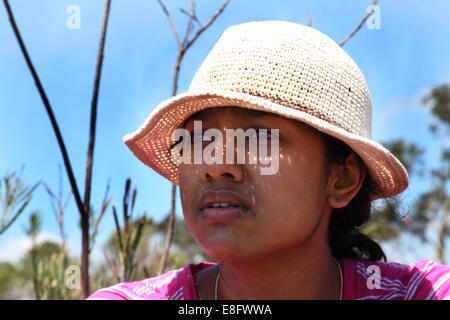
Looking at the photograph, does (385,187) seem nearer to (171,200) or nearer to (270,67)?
(270,67)

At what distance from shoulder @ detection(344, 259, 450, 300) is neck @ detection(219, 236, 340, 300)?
4.3 inches

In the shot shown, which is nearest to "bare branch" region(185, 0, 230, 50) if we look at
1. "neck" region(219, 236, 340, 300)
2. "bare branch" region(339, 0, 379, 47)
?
"bare branch" region(339, 0, 379, 47)

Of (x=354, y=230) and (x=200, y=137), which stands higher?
(x=200, y=137)

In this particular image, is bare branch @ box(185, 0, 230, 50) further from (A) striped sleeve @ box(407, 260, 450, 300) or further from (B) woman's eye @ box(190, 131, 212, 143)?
(A) striped sleeve @ box(407, 260, 450, 300)

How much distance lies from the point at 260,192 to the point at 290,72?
39 cm

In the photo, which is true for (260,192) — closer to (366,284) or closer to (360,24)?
(366,284)

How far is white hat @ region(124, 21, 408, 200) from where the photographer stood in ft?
5.01

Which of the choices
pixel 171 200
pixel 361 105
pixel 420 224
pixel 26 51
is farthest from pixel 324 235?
pixel 420 224

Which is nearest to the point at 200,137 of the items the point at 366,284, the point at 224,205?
the point at 224,205

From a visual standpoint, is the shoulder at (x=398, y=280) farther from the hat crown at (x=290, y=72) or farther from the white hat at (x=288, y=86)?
the hat crown at (x=290, y=72)

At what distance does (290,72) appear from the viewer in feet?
5.13

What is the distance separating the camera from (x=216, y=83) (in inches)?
63.1

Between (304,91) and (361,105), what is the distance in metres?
0.27

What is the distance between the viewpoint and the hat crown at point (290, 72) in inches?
60.7
